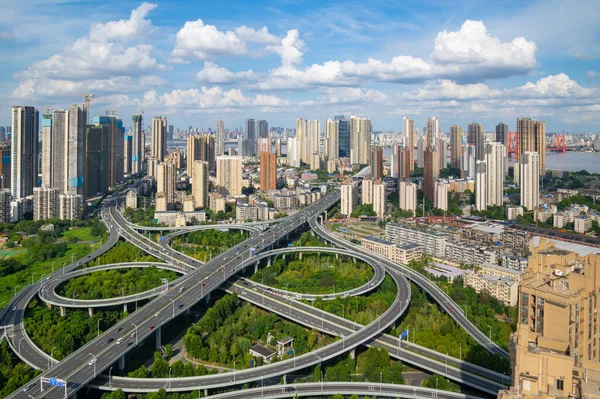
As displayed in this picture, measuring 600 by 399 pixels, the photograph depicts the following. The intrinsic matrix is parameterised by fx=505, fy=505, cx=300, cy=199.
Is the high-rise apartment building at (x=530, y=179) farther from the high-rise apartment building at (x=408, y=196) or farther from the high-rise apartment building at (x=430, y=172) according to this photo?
the high-rise apartment building at (x=408, y=196)

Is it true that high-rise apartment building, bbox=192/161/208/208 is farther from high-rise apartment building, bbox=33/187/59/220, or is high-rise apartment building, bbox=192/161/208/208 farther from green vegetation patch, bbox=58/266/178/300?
green vegetation patch, bbox=58/266/178/300

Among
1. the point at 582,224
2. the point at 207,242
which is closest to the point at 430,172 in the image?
the point at 582,224

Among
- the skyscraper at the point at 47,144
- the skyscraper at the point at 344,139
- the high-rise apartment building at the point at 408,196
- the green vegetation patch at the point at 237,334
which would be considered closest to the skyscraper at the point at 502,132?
the skyscraper at the point at 344,139

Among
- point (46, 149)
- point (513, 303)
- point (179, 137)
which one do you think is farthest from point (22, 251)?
point (179, 137)

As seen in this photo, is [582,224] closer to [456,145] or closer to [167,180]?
[456,145]

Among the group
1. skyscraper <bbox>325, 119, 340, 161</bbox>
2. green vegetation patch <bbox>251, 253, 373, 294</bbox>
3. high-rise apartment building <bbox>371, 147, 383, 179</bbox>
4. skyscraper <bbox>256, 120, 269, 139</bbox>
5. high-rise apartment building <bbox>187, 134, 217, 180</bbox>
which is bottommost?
green vegetation patch <bbox>251, 253, 373, 294</bbox>

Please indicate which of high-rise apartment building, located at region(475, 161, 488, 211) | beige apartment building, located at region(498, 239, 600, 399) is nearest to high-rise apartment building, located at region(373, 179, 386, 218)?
high-rise apartment building, located at region(475, 161, 488, 211)
